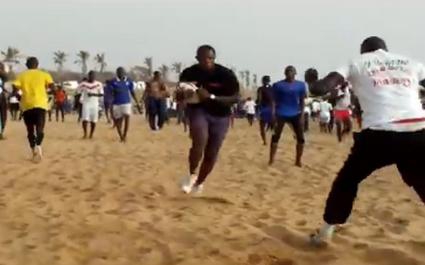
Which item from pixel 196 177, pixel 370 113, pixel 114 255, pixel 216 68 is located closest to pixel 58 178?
pixel 196 177

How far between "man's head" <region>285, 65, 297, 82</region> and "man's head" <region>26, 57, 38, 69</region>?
3908 mm

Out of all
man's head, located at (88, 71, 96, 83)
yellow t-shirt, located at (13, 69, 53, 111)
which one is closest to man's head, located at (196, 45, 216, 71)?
yellow t-shirt, located at (13, 69, 53, 111)

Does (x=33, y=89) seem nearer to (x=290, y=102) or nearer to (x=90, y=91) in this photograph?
(x=290, y=102)

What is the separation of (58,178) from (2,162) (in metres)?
2.35

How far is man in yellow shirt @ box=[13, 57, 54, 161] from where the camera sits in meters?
12.2

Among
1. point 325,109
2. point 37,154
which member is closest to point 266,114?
point 37,154

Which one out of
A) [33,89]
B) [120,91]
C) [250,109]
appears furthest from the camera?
[250,109]

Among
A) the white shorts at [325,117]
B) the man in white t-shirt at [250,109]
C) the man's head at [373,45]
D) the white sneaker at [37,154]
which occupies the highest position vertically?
the man's head at [373,45]

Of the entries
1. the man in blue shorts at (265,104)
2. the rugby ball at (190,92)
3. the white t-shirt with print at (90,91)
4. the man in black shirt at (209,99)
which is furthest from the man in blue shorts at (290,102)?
the white t-shirt with print at (90,91)

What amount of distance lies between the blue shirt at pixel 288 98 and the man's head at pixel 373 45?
6321 mm

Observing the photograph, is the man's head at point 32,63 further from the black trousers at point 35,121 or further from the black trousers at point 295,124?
the black trousers at point 295,124

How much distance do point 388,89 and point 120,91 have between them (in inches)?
511

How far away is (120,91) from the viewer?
18109 mm

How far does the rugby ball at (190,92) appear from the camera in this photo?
8.31 m
